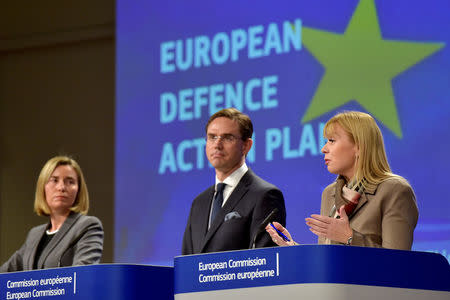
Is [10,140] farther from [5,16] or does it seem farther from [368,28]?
[368,28]

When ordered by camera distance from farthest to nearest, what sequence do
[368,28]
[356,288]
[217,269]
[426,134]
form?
[368,28] → [426,134] → [217,269] → [356,288]

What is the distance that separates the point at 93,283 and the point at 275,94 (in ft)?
10.6

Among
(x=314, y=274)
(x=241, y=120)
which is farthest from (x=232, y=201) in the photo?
(x=314, y=274)

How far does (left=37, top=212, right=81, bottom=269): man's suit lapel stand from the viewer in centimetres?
433

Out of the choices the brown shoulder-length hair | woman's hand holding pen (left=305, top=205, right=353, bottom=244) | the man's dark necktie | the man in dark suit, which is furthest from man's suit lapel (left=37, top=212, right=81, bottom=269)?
woman's hand holding pen (left=305, top=205, right=353, bottom=244)

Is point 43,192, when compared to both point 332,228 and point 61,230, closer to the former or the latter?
point 61,230

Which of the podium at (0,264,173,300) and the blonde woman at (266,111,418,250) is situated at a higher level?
the blonde woman at (266,111,418,250)

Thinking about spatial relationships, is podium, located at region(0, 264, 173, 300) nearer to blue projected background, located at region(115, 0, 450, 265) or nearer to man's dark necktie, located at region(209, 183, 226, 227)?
man's dark necktie, located at region(209, 183, 226, 227)

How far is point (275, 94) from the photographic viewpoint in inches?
235

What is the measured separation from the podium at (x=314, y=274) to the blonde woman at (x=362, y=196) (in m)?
0.27

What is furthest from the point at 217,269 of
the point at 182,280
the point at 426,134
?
the point at 426,134

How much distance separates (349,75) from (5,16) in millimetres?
4739

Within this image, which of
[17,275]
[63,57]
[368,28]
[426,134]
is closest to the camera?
[17,275]

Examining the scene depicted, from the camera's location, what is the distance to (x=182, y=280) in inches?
109
